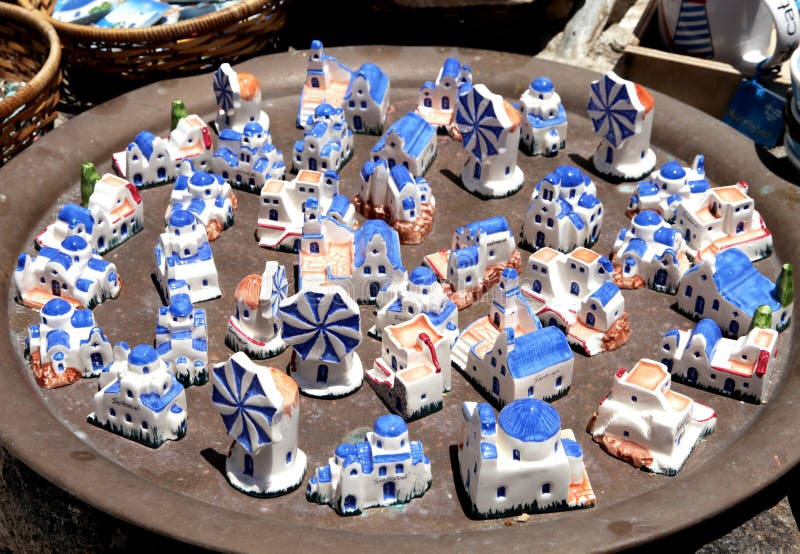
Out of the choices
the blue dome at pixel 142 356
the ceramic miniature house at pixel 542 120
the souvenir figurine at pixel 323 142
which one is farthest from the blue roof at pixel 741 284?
the blue dome at pixel 142 356

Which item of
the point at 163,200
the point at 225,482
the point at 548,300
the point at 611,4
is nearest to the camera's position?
the point at 225,482

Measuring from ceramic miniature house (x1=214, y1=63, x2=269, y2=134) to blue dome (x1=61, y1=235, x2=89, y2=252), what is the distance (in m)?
1.58

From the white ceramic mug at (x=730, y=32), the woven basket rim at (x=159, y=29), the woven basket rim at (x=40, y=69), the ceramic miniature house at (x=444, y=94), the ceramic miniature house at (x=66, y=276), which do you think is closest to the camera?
the ceramic miniature house at (x=66, y=276)

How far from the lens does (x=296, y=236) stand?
8359mm

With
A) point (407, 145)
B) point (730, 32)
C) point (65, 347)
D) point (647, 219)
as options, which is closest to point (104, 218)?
point (65, 347)

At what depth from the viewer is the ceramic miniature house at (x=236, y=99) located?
29.8 feet

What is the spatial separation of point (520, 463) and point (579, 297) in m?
1.75

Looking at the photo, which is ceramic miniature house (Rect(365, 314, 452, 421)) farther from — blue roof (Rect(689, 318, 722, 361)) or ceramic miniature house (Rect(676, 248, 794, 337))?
ceramic miniature house (Rect(676, 248, 794, 337))

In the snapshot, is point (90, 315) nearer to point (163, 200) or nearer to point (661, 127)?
point (163, 200)

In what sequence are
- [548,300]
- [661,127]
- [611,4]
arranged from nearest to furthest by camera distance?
[548,300], [661,127], [611,4]

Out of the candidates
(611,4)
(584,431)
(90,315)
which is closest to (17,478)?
(90,315)

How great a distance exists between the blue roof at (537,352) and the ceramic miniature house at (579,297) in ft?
1.51

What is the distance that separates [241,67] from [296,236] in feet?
7.56

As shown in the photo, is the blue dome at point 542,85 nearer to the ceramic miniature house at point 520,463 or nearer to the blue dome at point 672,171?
the blue dome at point 672,171
